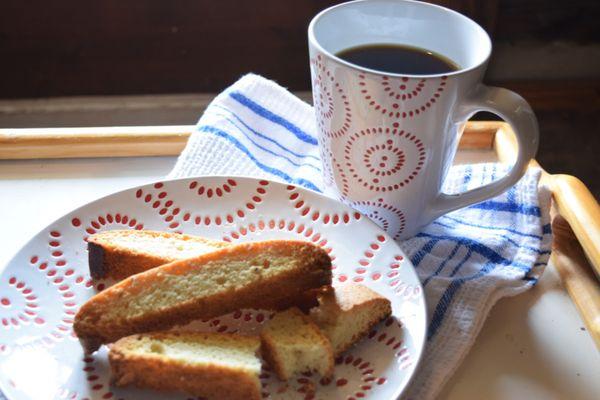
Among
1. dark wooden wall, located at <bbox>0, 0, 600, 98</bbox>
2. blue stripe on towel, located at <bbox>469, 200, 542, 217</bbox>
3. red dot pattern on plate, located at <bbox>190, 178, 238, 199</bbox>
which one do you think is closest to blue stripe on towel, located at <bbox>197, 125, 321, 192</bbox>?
red dot pattern on plate, located at <bbox>190, 178, 238, 199</bbox>

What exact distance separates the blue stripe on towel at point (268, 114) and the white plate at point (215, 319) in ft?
0.63

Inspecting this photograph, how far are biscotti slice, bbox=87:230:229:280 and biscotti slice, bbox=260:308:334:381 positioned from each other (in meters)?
0.11

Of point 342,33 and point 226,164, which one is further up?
point 342,33

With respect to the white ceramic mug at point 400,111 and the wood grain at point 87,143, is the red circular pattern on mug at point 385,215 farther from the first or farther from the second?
the wood grain at point 87,143

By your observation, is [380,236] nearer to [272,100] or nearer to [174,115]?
[272,100]

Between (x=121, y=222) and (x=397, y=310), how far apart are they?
0.97 ft

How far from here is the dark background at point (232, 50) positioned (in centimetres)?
162

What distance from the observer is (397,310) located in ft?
1.98

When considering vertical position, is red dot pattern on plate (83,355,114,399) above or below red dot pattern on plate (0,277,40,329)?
below

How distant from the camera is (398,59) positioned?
716 millimetres

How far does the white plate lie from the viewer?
1.78 feet

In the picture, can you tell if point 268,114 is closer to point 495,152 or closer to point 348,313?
point 495,152

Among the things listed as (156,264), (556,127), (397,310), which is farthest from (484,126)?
(556,127)

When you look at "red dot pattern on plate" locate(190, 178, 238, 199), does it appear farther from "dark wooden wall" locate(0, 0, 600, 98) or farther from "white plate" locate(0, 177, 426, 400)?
"dark wooden wall" locate(0, 0, 600, 98)
